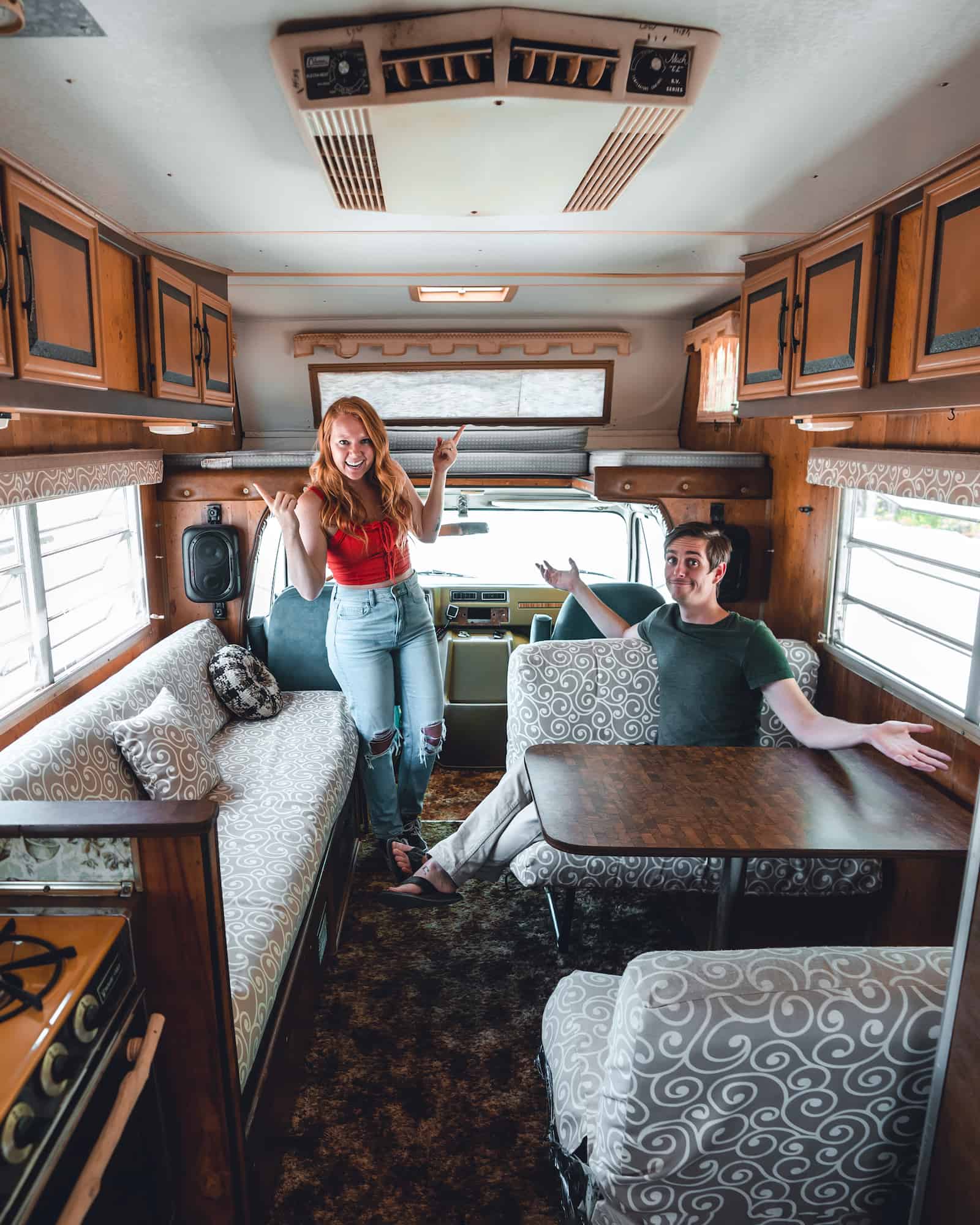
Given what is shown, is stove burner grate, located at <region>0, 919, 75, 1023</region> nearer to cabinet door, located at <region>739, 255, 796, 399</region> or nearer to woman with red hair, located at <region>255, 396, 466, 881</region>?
woman with red hair, located at <region>255, 396, 466, 881</region>

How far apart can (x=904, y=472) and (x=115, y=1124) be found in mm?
2323

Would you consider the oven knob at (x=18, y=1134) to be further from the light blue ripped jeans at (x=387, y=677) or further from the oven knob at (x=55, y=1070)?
the light blue ripped jeans at (x=387, y=677)

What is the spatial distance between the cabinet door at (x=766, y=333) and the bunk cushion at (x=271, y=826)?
1.97 metres

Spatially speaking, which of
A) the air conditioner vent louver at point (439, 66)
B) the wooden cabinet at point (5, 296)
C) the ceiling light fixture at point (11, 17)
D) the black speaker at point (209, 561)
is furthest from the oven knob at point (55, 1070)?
the black speaker at point (209, 561)

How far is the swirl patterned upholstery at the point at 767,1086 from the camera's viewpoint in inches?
41.2

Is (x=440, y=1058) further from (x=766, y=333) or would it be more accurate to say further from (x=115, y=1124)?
(x=766, y=333)

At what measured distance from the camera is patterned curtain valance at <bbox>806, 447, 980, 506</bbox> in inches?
79.9

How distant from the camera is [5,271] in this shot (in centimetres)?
160

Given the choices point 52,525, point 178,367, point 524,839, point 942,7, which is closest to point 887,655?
point 524,839

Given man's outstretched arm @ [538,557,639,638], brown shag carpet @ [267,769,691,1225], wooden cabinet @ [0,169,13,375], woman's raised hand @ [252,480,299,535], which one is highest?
wooden cabinet @ [0,169,13,375]

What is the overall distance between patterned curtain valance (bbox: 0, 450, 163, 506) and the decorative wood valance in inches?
40.0

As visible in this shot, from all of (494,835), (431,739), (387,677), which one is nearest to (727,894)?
(494,835)

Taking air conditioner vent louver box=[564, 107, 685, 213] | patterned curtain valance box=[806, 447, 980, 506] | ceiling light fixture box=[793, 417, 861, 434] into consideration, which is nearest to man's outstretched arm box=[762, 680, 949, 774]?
patterned curtain valance box=[806, 447, 980, 506]

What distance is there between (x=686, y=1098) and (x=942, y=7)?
62.0 inches
